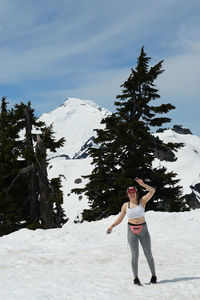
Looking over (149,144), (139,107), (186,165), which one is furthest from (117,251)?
(186,165)

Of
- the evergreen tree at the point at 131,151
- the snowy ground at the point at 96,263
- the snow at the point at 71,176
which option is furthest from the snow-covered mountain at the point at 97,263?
the snow at the point at 71,176

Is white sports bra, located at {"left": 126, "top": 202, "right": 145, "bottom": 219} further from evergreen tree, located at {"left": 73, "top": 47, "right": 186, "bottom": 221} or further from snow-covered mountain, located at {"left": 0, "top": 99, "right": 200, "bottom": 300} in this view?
evergreen tree, located at {"left": 73, "top": 47, "right": 186, "bottom": 221}

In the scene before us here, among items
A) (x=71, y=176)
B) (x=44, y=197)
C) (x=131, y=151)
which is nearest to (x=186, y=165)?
(x=71, y=176)

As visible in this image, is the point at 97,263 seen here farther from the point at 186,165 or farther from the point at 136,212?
the point at 186,165

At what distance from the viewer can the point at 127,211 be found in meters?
6.68

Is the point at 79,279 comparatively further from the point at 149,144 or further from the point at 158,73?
the point at 158,73

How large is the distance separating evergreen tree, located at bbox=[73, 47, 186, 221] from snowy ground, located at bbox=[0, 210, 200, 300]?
489cm

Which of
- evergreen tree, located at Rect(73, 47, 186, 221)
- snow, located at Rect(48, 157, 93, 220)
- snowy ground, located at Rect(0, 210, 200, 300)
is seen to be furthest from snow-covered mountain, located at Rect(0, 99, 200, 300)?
snow, located at Rect(48, 157, 93, 220)

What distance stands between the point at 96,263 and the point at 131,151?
42.8 feet

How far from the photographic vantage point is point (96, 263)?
29.9ft

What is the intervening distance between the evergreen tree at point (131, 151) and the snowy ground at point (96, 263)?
489cm

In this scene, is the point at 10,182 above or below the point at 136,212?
above

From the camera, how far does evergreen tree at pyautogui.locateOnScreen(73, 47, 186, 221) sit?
20.3 m

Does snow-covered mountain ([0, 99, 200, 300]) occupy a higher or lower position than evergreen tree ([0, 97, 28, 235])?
lower
